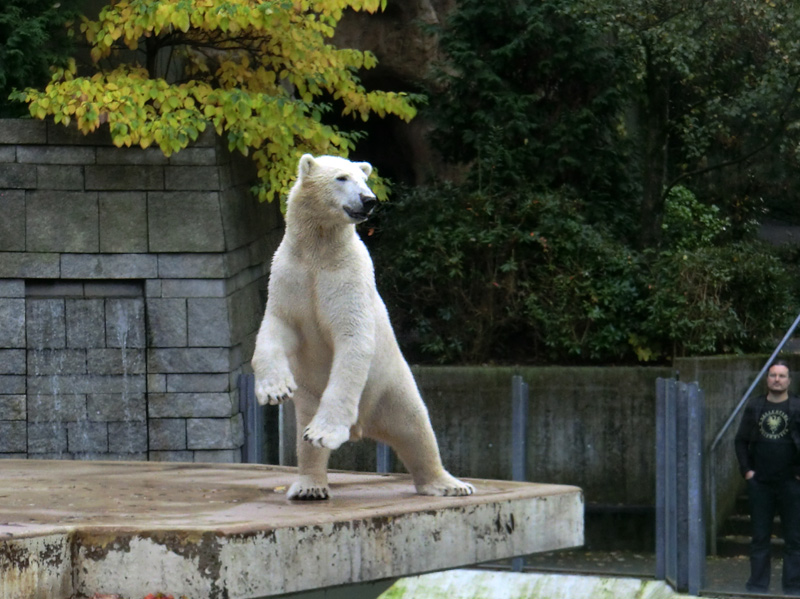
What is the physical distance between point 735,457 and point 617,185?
386 centimetres

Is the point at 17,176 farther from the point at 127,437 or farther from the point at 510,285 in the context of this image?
the point at 510,285

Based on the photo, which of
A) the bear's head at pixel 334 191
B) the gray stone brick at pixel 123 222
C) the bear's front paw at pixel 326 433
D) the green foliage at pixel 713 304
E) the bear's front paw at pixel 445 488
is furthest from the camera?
the green foliage at pixel 713 304

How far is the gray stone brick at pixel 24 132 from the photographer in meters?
8.80

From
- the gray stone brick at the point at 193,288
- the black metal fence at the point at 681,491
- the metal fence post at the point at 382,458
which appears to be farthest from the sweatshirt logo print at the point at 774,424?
the gray stone brick at the point at 193,288

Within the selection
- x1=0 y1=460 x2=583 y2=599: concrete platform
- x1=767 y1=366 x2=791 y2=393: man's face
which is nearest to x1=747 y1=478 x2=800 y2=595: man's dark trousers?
x1=767 y1=366 x2=791 y2=393: man's face

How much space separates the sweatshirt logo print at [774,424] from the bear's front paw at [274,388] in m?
4.23

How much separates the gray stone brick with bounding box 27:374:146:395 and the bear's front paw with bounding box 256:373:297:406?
14.4 feet

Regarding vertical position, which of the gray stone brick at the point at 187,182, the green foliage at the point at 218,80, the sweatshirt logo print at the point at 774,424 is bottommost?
the sweatshirt logo print at the point at 774,424

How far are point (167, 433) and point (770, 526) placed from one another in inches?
153

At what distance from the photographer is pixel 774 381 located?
26.8 ft

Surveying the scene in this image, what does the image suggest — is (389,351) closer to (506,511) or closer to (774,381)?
(506,511)

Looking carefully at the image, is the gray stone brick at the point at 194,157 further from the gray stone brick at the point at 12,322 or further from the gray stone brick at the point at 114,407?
the gray stone brick at the point at 114,407

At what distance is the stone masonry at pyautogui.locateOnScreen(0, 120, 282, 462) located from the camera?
8852 mm

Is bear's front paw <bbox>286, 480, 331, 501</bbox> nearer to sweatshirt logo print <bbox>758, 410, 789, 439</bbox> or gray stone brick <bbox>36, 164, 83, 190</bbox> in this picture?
sweatshirt logo print <bbox>758, 410, 789, 439</bbox>
